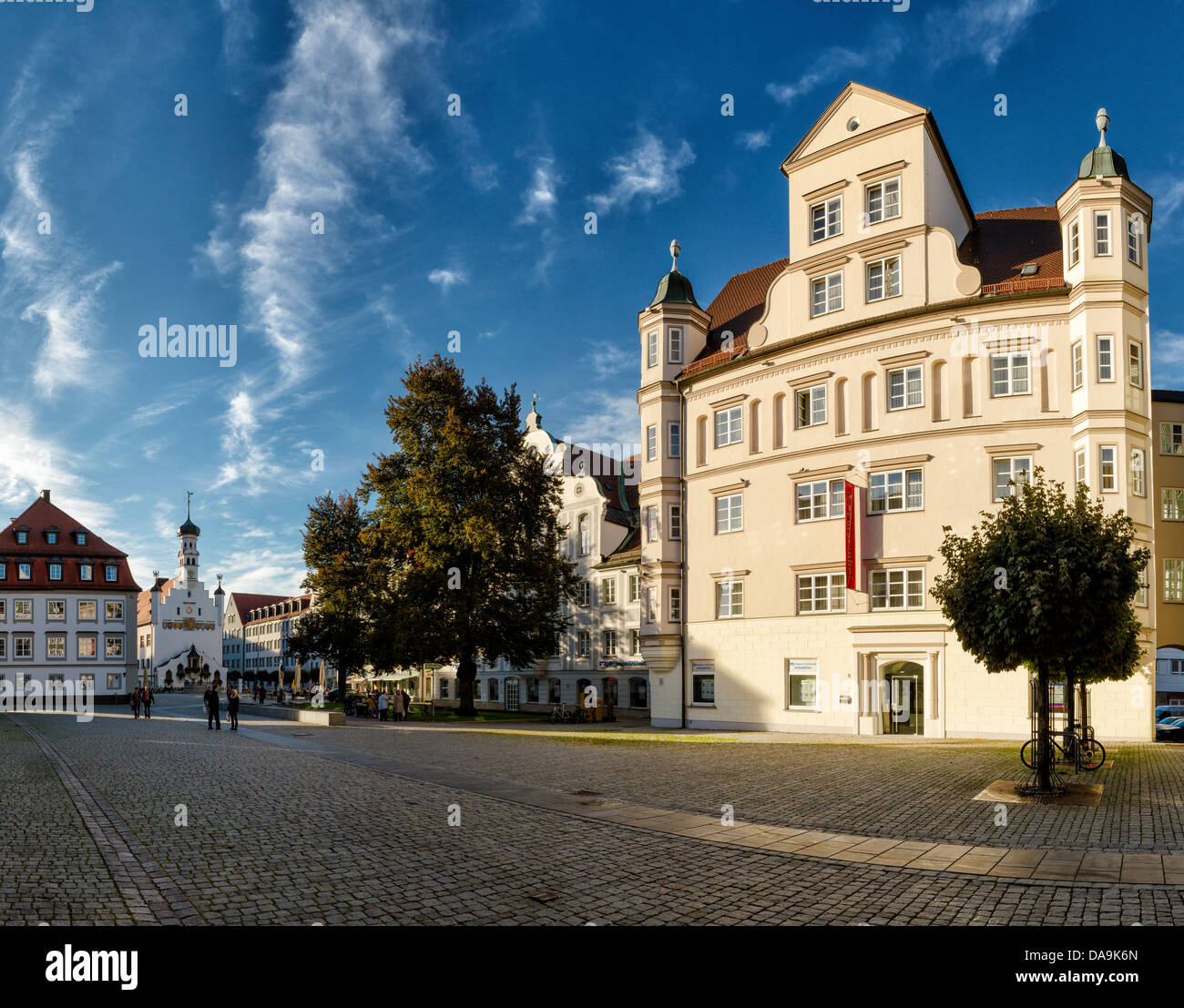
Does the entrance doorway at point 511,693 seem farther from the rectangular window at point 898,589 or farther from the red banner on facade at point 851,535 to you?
the rectangular window at point 898,589

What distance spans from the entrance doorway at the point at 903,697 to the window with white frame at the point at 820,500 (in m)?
5.98

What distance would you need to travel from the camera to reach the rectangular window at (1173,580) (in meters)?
39.9

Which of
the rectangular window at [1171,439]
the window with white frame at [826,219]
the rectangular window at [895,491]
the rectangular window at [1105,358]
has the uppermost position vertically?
the window with white frame at [826,219]

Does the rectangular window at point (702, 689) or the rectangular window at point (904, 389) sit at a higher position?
the rectangular window at point (904, 389)

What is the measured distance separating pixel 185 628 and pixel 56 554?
50170mm

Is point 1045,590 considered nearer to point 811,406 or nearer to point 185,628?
point 811,406

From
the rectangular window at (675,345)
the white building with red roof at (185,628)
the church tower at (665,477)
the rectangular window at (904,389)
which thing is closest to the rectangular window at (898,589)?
the rectangular window at (904,389)

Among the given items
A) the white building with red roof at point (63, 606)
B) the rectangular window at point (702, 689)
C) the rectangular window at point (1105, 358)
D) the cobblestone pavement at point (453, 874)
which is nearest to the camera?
the cobblestone pavement at point (453, 874)

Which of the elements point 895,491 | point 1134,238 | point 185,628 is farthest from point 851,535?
point 185,628

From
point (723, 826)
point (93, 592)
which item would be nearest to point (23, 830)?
point (723, 826)

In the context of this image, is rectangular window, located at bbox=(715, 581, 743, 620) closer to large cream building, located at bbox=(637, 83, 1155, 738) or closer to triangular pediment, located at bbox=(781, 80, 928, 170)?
large cream building, located at bbox=(637, 83, 1155, 738)

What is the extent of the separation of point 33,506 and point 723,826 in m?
92.7
